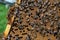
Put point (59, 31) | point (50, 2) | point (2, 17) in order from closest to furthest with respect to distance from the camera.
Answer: point (59, 31)
point (50, 2)
point (2, 17)

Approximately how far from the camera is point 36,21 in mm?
1701

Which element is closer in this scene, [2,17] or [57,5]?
[57,5]

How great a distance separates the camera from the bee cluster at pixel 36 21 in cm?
164

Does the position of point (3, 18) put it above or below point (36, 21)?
below

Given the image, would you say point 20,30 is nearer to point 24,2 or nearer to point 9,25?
point 9,25

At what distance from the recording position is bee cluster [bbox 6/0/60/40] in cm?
164

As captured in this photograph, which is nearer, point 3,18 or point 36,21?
point 36,21

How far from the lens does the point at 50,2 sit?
172cm

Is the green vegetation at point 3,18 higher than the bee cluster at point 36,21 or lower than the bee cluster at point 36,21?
lower

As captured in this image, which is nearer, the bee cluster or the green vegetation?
the bee cluster

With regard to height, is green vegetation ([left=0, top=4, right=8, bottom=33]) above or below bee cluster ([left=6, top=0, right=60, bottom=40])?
below

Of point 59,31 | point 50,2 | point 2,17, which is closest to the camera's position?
point 59,31

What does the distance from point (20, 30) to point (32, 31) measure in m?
0.11

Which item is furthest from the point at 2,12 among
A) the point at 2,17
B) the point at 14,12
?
the point at 14,12
